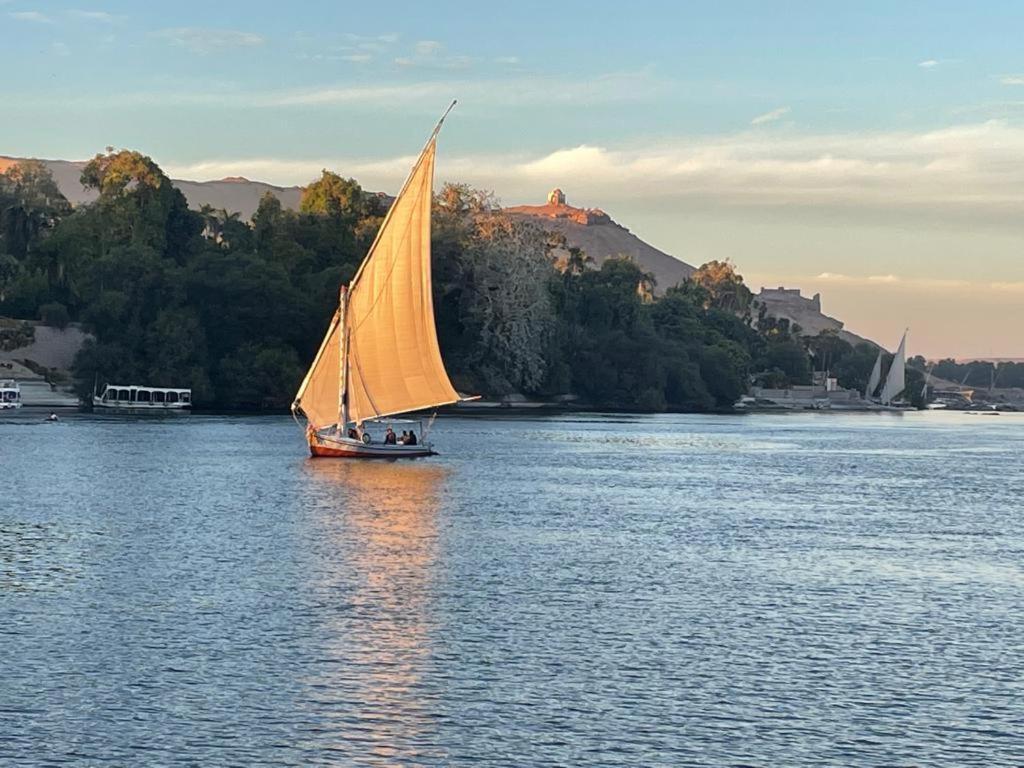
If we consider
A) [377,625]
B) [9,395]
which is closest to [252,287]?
[9,395]

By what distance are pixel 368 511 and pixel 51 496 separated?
1173 centimetres

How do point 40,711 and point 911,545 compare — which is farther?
point 911,545

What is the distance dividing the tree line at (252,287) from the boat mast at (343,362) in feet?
194

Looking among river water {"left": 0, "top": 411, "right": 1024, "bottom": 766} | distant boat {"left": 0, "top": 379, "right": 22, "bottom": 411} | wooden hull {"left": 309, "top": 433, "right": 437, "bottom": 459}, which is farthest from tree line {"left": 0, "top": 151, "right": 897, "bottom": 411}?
river water {"left": 0, "top": 411, "right": 1024, "bottom": 766}

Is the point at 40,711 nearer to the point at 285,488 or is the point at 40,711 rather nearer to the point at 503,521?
the point at 503,521

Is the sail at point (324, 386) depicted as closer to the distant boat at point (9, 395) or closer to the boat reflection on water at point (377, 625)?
the boat reflection on water at point (377, 625)

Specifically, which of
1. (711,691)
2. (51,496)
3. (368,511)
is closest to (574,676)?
(711,691)

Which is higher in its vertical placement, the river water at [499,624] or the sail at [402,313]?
the sail at [402,313]

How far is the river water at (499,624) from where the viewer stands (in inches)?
925

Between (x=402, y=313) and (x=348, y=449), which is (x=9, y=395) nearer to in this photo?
(x=348, y=449)

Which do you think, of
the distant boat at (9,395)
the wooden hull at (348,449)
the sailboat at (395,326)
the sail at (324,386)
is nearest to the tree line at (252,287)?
the distant boat at (9,395)

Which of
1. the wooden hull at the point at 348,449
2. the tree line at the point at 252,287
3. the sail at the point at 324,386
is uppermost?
the tree line at the point at 252,287

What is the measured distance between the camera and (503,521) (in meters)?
53.1

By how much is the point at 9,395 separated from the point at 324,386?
64975 mm
